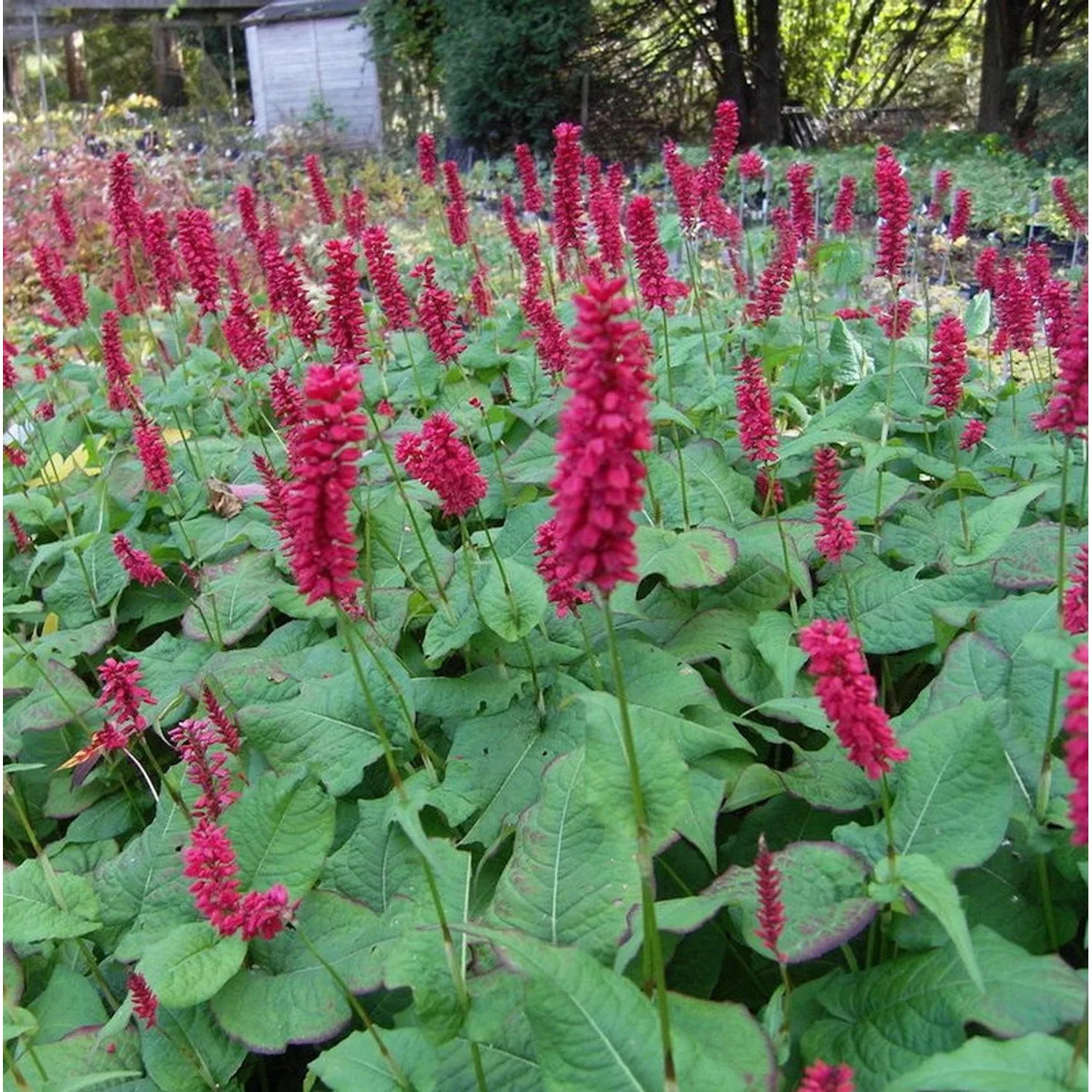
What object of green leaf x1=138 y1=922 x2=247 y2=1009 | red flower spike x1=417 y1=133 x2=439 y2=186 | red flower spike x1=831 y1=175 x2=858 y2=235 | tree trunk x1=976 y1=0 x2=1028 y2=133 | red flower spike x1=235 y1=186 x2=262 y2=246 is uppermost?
tree trunk x1=976 y1=0 x2=1028 y2=133

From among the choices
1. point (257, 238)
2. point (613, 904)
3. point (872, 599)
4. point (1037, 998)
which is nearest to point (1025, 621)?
point (872, 599)

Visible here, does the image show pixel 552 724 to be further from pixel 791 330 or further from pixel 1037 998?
pixel 791 330

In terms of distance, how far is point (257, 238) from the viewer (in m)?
4.01

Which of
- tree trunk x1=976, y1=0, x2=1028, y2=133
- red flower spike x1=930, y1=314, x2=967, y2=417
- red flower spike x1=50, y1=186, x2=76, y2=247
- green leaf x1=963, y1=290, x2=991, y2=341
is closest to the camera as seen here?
red flower spike x1=930, y1=314, x2=967, y2=417

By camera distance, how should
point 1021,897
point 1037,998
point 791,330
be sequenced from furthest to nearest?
point 791,330 < point 1021,897 < point 1037,998

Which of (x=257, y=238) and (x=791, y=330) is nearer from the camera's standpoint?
(x=257, y=238)

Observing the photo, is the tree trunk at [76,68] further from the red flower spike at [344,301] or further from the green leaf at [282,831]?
the green leaf at [282,831]

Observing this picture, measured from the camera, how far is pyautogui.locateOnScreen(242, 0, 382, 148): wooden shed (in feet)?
85.3

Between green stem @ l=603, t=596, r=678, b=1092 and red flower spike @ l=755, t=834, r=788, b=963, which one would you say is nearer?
green stem @ l=603, t=596, r=678, b=1092

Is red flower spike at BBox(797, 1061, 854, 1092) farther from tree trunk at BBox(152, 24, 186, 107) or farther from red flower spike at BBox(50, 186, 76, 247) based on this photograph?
tree trunk at BBox(152, 24, 186, 107)

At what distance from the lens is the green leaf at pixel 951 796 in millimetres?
1739

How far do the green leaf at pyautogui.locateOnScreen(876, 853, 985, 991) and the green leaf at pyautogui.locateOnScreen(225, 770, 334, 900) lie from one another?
1061mm

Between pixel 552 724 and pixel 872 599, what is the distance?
2.61 ft

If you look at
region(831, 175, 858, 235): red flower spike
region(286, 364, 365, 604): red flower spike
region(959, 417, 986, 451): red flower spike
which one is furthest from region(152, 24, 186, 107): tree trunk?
region(286, 364, 365, 604): red flower spike
